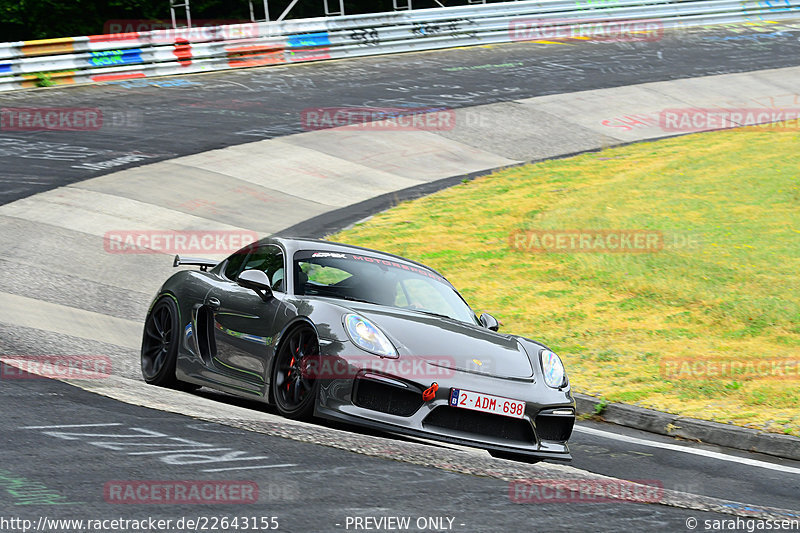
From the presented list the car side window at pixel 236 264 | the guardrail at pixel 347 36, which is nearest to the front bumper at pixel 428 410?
the car side window at pixel 236 264

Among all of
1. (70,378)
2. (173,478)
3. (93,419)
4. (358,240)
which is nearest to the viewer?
(173,478)

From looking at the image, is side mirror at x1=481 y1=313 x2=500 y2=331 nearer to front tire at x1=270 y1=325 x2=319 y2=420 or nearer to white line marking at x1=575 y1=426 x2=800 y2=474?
white line marking at x1=575 y1=426 x2=800 y2=474

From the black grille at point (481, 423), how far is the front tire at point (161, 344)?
2618 mm

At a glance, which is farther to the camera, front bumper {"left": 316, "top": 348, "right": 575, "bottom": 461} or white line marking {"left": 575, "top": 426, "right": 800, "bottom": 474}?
white line marking {"left": 575, "top": 426, "right": 800, "bottom": 474}

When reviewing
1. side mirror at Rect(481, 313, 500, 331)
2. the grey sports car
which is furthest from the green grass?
the grey sports car

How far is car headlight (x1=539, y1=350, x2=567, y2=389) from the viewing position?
7.20 meters

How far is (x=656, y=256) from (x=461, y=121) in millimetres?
10234

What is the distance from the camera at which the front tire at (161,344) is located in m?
8.27

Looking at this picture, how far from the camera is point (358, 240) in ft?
52.2

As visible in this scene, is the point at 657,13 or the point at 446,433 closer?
the point at 446,433

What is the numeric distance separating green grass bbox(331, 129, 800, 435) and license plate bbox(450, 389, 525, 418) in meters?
2.65

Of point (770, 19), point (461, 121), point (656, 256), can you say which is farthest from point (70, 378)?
point (770, 19)

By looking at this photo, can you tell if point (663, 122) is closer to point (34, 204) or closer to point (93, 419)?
point (34, 204)

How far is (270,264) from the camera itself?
26.3ft
